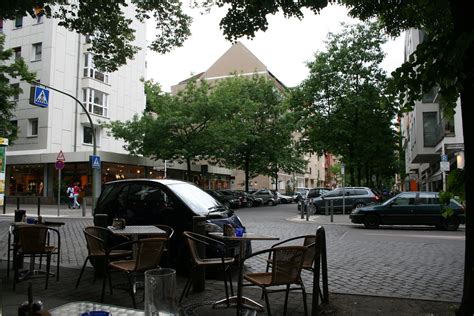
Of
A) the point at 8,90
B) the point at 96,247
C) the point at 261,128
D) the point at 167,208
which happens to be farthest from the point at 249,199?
the point at 96,247

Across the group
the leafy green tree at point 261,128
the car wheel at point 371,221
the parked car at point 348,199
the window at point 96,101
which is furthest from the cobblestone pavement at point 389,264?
the window at point 96,101

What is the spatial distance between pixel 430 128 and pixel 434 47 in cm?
3199

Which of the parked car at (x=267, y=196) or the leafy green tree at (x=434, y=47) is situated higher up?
the leafy green tree at (x=434, y=47)

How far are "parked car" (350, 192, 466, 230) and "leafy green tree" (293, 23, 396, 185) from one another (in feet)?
48.4

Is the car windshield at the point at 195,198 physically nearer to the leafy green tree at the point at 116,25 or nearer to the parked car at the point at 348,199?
the leafy green tree at the point at 116,25

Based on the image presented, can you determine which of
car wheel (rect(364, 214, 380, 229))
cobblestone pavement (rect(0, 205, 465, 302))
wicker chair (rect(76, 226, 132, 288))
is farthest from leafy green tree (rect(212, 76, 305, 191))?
wicker chair (rect(76, 226, 132, 288))

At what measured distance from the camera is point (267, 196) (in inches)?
1667

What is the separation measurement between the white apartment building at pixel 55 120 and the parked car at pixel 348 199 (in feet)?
53.4

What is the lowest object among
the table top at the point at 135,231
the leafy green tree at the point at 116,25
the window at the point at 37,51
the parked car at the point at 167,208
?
the table top at the point at 135,231

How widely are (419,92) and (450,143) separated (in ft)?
81.4

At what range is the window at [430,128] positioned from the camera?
3409 centimetres

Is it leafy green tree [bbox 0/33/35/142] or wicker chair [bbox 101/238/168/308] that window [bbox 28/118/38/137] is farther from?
wicker chair [bbox 101/238/168/308]

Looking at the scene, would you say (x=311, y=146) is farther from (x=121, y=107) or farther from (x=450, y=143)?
(x=121, y=107)

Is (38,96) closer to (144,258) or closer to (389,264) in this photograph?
(144,258)
